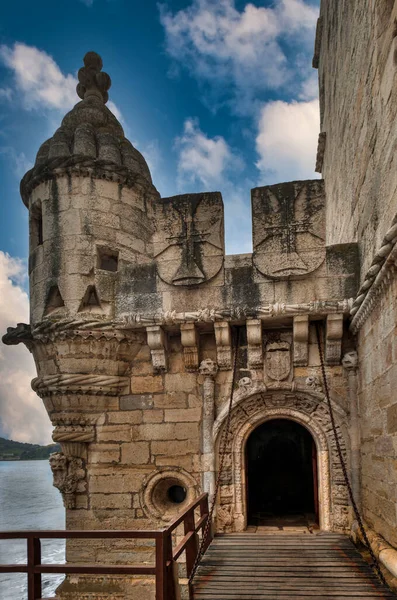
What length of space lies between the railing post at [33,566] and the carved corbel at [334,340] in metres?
3.92

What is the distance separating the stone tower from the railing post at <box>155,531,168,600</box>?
7.76ft

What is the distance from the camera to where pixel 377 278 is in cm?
455

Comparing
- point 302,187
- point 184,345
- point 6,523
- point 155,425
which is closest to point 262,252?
point 302,187

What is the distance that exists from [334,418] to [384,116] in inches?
144

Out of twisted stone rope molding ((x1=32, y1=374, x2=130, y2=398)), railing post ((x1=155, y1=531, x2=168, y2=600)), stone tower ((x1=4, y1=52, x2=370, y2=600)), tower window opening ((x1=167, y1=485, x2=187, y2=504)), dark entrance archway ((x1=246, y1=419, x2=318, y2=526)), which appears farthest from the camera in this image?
dark entrance archway ((x1=246, y1=419, x2=318, y2=526))

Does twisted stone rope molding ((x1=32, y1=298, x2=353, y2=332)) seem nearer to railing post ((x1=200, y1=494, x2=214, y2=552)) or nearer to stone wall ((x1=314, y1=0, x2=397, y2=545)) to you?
stone wall ((x1=314, y1=0, x2=397, y2=545))

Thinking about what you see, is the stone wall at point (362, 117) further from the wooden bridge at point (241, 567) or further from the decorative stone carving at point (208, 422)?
the wooden bridge at point (241, 567)

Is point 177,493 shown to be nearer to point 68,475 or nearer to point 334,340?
point 68,475

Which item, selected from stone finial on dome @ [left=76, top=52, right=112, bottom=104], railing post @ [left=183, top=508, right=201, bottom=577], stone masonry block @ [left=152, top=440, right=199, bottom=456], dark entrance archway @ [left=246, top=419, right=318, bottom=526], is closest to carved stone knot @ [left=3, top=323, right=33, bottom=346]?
stone masonry block @ [left=152, top=440, right=199, bottom=456]

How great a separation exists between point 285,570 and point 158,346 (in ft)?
9.81

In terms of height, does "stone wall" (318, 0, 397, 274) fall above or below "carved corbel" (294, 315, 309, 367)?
above

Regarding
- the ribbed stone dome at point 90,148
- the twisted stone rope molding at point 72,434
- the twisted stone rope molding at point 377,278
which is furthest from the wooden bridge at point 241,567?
the ribbed stone dome at point 90,148

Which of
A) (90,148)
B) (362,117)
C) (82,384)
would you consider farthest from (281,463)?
(362,117)

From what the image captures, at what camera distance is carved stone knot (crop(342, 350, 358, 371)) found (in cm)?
636
